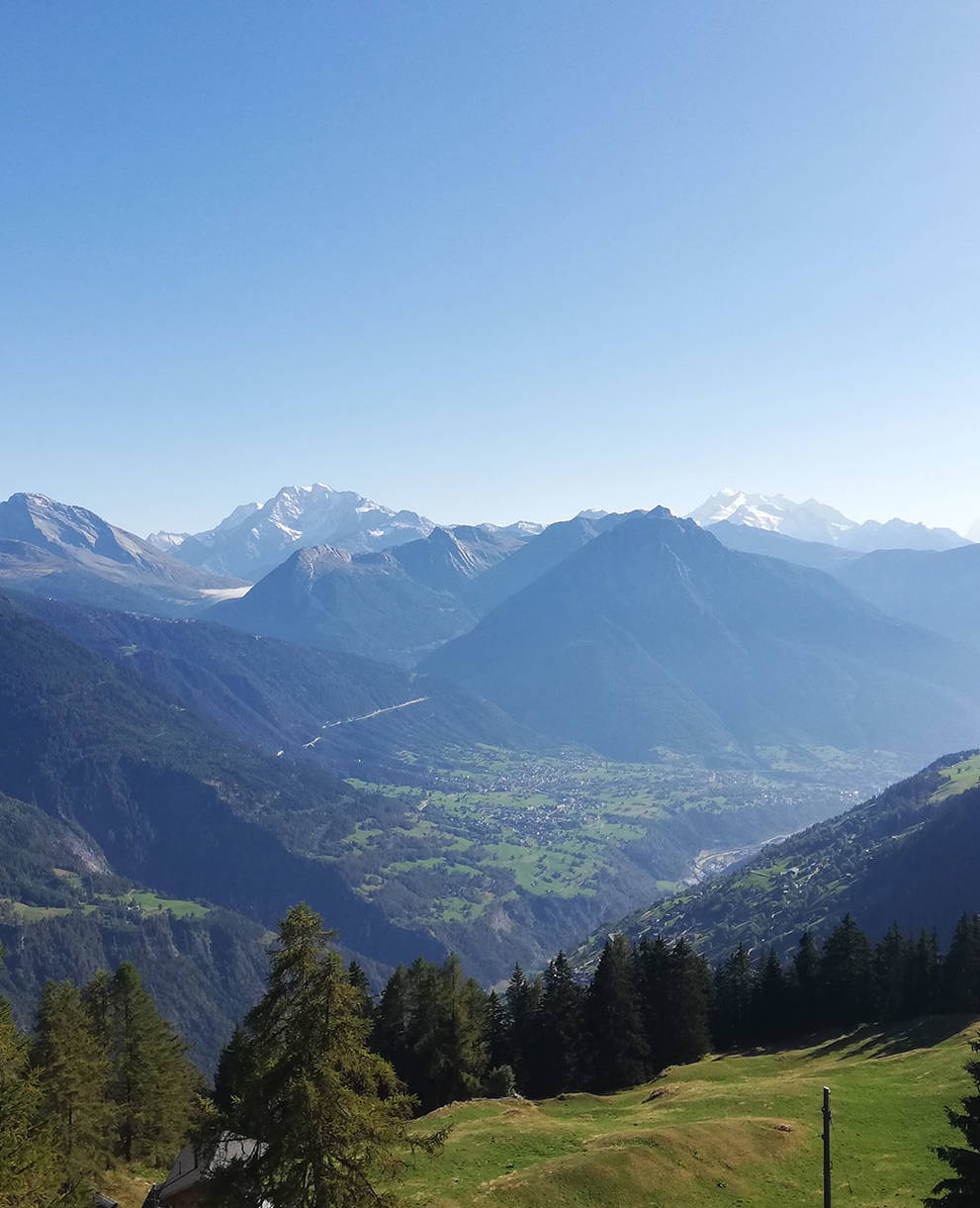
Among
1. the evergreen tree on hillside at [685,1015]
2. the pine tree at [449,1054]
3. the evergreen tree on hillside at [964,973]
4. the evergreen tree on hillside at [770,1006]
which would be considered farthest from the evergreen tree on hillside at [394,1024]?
the evergreen tree on hillside at [964,973]

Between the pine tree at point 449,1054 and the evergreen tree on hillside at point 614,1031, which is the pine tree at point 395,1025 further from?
the evergreen tree on hillside at point 614,1031

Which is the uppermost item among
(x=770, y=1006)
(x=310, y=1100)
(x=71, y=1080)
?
(x=310, y=1100)

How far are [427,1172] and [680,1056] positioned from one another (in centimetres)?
4488

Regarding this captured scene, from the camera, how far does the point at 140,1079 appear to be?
66188 mm

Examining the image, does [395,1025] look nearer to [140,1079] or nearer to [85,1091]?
[140,1079]

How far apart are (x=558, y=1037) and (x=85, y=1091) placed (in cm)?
4202

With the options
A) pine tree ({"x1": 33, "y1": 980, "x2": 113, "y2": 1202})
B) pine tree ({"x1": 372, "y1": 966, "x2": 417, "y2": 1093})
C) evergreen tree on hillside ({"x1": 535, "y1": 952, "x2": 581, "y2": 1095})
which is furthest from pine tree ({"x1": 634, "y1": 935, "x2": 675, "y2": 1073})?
pine tree ({"x1": 33, "y1": 980, "x2": 113, "y2": 1202})

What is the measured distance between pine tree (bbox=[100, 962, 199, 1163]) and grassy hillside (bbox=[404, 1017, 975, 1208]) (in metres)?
25.7

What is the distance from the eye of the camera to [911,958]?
3472 inches

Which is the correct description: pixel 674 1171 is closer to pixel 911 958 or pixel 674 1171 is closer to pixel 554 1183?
pixel 554 1183

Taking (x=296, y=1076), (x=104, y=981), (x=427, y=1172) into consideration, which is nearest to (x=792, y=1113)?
(x=427, y=1172)

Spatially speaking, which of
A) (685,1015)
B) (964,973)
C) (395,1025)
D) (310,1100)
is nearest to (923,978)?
(964,973)

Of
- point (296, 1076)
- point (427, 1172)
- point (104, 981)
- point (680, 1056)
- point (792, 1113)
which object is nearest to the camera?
point (296, 1076)

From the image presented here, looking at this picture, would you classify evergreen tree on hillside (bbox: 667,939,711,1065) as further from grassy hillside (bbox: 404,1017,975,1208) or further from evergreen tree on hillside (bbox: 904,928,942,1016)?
evergreen tree on hillside (bbox: 904,928,942,1016)
